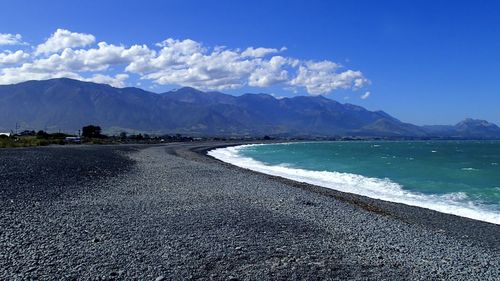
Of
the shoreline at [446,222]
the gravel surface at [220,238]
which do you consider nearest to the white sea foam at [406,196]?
the shoreline at [446,222]

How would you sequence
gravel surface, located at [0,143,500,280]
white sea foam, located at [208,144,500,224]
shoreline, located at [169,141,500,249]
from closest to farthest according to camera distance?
gravel surface, located at [0,143,500,280] < shoreline, located at [169,141,500,249] < white sea foam, located at [208,144,500,224]

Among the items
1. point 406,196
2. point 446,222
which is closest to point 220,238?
point 446,222

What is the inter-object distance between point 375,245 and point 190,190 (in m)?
10.4

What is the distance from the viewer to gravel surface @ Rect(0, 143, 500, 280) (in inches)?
333

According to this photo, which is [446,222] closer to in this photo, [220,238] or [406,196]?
[406,196]

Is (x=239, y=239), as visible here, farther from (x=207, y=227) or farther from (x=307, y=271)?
(x=307, y=271)

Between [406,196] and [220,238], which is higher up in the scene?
[220,238]

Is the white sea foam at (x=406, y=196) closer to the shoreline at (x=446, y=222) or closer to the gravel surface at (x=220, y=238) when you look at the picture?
the shoreline at (x=446, y=222)

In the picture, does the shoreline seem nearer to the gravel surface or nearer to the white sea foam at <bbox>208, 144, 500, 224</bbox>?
the gravel surface

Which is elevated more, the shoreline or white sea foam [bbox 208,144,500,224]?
the shoreline

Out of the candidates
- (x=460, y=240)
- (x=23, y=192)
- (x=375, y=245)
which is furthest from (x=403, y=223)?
(x=23, y=192)

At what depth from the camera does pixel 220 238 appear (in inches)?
424

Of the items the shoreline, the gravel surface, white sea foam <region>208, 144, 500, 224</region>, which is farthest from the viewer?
white sea foam <region>208, 144, 500, 224</region>

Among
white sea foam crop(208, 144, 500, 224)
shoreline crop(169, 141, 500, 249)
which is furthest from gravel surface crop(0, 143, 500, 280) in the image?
white sea foam crop(208, 144, 500, 224)
